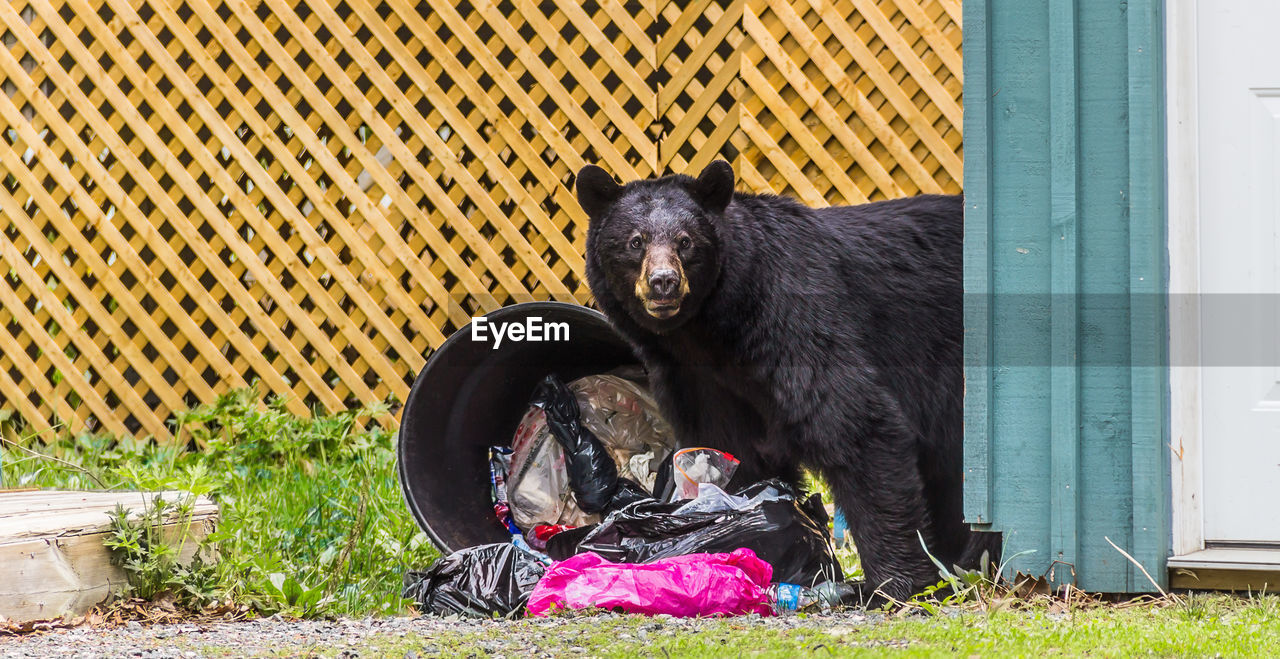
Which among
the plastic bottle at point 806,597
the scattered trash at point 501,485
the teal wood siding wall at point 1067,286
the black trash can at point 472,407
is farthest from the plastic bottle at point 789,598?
the scattered trash at point 501,485

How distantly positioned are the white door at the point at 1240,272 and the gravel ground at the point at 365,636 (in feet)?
3.00

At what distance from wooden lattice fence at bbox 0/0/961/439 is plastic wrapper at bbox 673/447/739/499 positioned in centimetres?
193

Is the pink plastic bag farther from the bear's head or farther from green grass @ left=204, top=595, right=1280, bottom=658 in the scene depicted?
the bear's head

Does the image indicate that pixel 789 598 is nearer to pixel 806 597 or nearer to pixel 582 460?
pixel 806 597

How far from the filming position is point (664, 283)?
3.41 metres

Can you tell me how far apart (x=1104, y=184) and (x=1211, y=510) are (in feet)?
2.67

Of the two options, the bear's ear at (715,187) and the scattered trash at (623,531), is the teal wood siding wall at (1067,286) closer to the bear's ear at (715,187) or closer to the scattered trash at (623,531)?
the scattered trash at (623,531)

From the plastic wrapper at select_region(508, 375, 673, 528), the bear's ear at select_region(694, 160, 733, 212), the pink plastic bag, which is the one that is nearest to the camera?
the pink plastic bag

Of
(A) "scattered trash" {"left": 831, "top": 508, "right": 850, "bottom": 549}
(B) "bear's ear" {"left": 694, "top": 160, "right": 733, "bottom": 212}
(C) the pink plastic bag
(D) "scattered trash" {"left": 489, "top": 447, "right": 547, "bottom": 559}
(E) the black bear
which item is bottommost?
(A) "scattered trash" {"left": 831, "top": 508, "right": 850, "bottom": 549}

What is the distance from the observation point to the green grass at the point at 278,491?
11.0 ft

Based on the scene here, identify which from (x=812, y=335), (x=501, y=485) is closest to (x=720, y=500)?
(x=812, y=335)

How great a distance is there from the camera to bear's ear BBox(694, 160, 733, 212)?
144 inches

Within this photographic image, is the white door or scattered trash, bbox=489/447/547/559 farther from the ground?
the white door

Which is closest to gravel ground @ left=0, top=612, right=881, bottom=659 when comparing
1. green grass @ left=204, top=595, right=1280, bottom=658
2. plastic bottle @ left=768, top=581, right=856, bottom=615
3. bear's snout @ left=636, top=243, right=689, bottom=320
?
green grass @ left=204, top=595, right=1280, bottom=658
